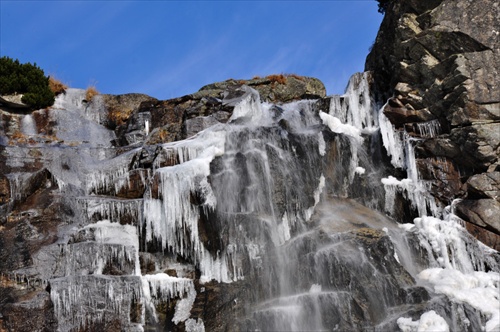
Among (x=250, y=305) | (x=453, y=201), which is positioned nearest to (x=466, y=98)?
(x=453, y=201)

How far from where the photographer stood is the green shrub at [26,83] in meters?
24.2

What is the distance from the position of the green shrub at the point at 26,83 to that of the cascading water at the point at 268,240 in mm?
5395

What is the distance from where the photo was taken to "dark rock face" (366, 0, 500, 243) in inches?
682

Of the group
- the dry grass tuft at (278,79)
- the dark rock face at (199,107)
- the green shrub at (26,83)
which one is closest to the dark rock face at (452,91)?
the dark rock face at (199,107)

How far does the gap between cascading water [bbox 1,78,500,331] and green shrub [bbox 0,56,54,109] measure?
5395mm

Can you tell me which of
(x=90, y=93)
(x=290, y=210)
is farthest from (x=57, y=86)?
(x=290, y=210)

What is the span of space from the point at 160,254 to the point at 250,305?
121 inches

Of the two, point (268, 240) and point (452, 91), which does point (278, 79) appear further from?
point (268, 240)

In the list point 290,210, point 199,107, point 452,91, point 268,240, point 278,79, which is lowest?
point 268,240

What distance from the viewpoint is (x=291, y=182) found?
58.3 ft

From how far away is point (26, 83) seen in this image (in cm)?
2464

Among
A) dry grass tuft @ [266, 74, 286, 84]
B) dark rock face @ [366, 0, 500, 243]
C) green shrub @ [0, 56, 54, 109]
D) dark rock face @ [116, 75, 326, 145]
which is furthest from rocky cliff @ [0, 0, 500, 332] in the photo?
dry grass tuft @ [266, 74, 286, 84]

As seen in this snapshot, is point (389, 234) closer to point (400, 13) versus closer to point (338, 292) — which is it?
point (338, 292)

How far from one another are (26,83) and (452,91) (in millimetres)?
16818
